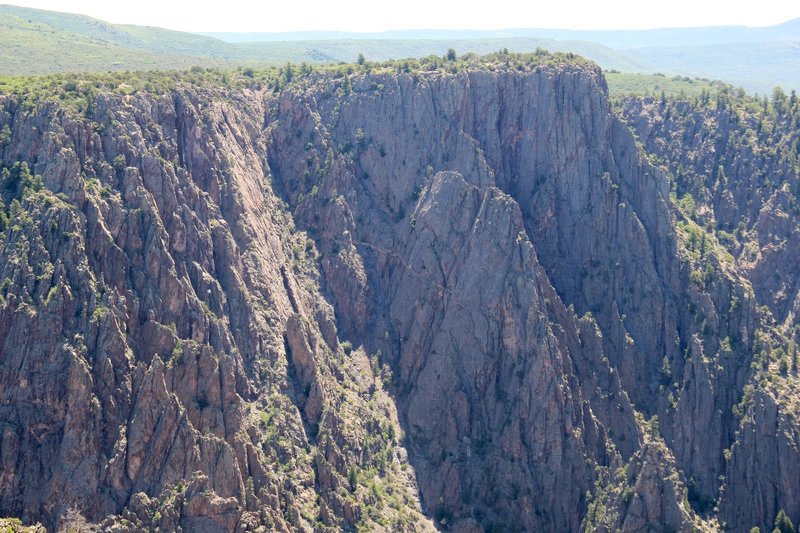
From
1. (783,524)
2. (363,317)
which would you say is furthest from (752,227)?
(363,317)

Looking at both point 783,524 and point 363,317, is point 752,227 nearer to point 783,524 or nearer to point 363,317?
point 783,524

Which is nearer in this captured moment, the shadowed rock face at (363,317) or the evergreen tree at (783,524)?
the shadowed rock face at (363,317)

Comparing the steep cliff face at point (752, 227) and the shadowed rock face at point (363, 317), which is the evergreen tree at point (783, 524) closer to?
the steep cliff face at point (752, 227)

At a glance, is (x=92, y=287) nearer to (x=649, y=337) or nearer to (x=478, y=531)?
(x=478, y=531)

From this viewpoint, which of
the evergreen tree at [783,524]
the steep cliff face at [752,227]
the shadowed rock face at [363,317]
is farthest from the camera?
the steep cliff face at [752,227]

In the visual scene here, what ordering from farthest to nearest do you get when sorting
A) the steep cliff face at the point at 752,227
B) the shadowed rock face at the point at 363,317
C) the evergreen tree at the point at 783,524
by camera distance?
the steep cliff face at the point at 752,227
the evergreen tree at the point at 783,524
the shadowed rock face at the point at 363,317

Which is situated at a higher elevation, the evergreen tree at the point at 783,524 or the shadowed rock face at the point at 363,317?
the shadowed rock face at the point at 363,317

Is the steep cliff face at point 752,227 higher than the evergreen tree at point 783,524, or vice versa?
the steep cliff face at point 752,227

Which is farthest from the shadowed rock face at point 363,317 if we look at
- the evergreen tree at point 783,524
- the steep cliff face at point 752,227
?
the evergreen tree at point 783,524

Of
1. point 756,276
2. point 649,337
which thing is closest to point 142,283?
point 649,337
